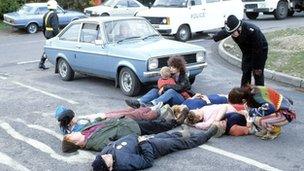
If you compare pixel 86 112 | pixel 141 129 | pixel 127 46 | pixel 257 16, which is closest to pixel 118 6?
pixel 257 16

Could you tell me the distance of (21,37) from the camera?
23078 millimetres

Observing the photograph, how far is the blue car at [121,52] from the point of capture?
975 centimetres

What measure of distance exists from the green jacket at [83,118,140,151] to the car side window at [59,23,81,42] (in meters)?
4.88

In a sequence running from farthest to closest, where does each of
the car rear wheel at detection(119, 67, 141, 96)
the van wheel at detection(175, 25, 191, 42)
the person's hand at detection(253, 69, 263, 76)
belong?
1. the van wheel at detection(175, 25, 191, 42)
2. the car rear wheel at detection(119, 67, 141, 96)
3. the person's hand at detection(253, 69, 263, 76)

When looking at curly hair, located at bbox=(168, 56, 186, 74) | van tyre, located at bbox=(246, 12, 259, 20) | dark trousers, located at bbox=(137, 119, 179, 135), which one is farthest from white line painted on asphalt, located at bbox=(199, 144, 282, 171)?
van tyre, located at bbox=(246, 12, 259, 20)

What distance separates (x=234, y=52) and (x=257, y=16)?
1258 centimetres

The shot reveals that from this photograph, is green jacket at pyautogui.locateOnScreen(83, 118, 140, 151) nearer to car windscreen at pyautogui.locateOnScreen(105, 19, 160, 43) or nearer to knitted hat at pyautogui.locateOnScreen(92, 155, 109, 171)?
knitted hat at pyautogui.locateOnScreen(92, 155, 109, 171)

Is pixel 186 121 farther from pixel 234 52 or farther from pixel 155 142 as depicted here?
pixel 234 52

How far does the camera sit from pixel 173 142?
6.62m

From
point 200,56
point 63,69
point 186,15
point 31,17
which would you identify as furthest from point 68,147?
point 31,17

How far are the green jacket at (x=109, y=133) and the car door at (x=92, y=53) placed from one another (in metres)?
3.51

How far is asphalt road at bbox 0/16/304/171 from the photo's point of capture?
249 inches

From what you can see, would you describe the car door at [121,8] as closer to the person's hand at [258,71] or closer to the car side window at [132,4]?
the car side window at [132,4]

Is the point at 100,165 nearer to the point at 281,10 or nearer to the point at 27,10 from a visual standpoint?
the point at 27,10
